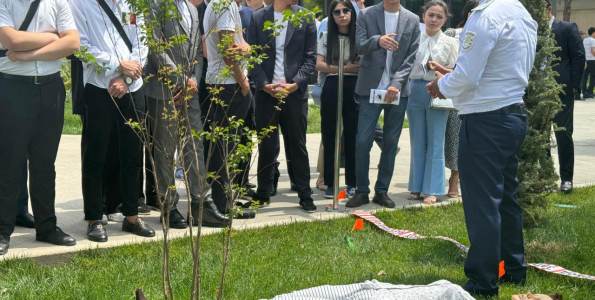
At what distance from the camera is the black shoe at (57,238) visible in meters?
5.98

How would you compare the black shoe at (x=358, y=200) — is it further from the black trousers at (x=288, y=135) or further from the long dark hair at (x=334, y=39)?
the long dark hair at (x=334, y=39)

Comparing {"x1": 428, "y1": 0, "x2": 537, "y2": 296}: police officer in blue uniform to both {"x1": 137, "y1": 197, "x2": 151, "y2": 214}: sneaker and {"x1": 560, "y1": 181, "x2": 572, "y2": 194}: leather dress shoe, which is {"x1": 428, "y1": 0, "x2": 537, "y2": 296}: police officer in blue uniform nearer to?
{"x1": 137, "y1": 197, "x2": 151, "y2": 214}: sneaker

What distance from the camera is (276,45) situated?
775 cm

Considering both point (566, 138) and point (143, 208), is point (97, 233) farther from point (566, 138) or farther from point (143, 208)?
point (566, 138)

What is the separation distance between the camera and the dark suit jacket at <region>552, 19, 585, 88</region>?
8.89 metres

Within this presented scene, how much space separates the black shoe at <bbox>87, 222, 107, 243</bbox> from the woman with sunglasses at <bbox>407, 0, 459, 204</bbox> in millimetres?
3568

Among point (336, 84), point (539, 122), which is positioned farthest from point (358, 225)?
point (336, 84)

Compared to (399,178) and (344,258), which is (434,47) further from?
(344,258)

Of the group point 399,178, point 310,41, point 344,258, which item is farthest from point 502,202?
point 399,178

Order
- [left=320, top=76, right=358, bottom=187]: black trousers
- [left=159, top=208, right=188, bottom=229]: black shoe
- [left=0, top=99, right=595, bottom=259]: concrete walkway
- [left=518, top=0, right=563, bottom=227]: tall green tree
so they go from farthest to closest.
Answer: [left=320, top=76, right=358, bottom=187]: black trousers, [left=159, top=208, right=188, bottom=229]: black shoe, [left=0, top=99, right=595, bottom=259]: concrete walkway, [left=518, top=0, right=563, bottom=227]: tall green tree

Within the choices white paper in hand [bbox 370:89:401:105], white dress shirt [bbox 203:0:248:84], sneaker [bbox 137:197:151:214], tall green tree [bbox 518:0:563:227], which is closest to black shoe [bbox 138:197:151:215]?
sneaker [bbox 137:197:151:214]

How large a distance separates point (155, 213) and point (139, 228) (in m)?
1.03

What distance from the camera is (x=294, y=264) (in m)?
5.71

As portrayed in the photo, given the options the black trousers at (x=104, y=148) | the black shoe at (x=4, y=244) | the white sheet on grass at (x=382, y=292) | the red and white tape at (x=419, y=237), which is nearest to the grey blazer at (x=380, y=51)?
the red and white tape at (x=419, y=237)
